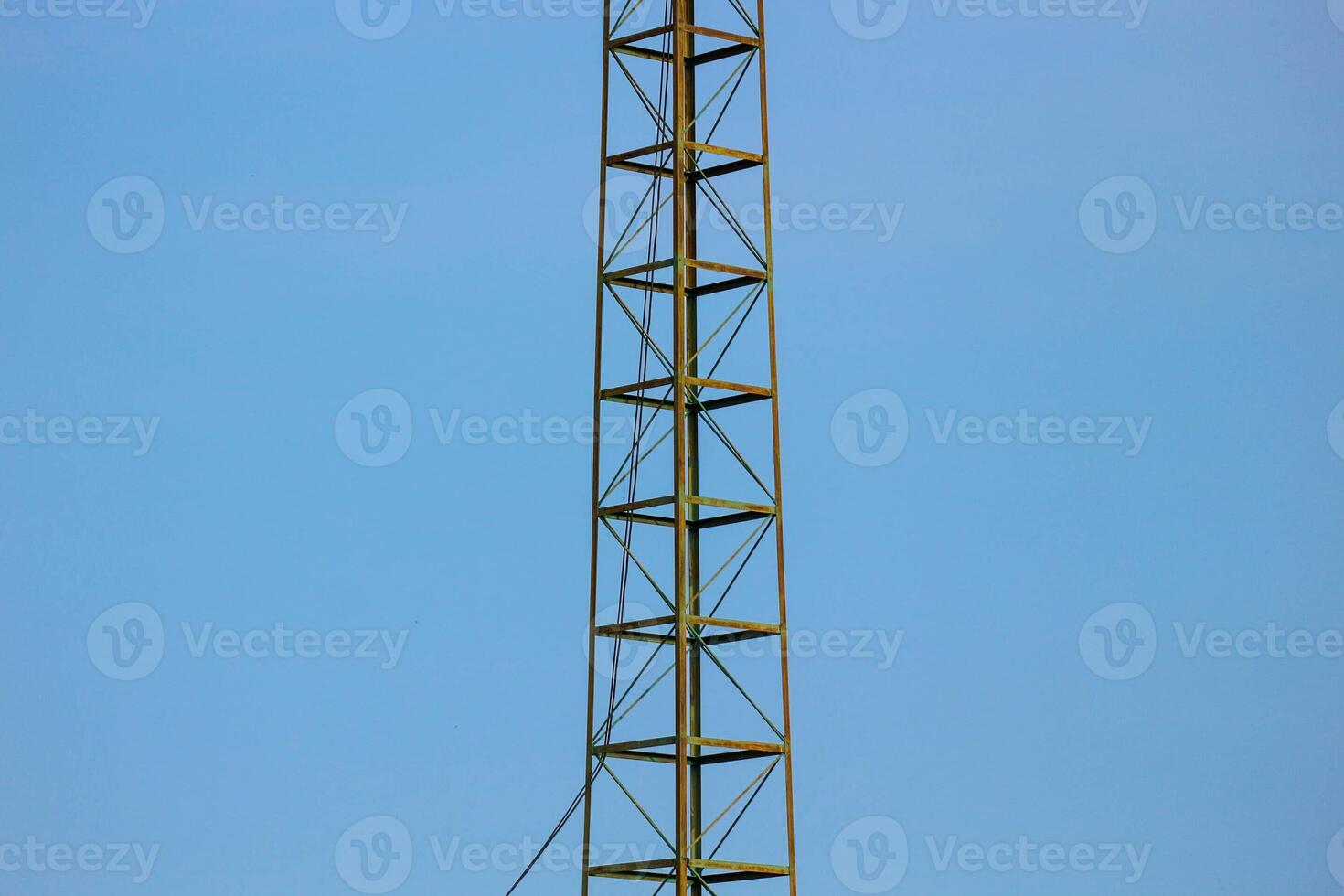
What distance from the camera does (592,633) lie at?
169 ft

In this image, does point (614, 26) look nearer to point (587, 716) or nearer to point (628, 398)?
point (628, 398)

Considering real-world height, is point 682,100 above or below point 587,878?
above

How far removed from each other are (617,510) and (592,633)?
2.23 m

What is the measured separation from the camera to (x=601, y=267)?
170 ft

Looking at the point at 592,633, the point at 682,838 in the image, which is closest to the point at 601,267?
the point at 592,633

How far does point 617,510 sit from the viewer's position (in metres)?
51.2

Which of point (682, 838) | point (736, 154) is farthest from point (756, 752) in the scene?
point (736, 154)

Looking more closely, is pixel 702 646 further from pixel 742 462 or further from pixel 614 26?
pixel 614 26

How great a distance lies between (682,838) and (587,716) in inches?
129

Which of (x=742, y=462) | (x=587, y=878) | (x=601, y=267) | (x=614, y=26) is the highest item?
(x=614, y=26)

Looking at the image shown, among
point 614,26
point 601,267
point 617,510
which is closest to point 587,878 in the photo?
point 617,510

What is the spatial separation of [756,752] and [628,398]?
21.4 feet

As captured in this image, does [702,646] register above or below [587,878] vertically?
above

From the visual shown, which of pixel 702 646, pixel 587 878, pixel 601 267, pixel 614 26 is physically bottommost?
pixel 587 878
